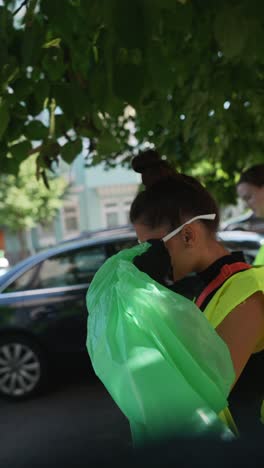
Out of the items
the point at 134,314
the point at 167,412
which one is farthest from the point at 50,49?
the point at 167,412

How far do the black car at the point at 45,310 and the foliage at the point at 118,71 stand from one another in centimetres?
197

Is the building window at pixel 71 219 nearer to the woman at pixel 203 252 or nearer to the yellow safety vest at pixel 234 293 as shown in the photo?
the woman at pixel 203 252

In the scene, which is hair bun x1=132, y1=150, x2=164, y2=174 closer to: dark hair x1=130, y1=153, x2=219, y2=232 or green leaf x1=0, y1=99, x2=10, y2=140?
dark hair x1=130, y1=153, x2=219, y2=232

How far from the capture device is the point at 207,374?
3.34 ft

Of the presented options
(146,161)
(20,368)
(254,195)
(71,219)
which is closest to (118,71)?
(146,161)

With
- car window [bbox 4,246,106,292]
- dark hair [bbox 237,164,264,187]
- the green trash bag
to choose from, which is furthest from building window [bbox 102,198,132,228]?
the green trash bag

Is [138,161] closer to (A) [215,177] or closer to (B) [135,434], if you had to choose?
(B) [135,434]

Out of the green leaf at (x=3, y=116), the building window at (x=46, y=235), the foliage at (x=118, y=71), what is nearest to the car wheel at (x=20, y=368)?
the foliage at (x=118, y=71)

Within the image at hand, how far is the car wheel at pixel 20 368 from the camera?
219 inches

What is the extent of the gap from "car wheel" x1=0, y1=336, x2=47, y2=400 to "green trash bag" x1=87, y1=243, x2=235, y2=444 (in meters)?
4.72

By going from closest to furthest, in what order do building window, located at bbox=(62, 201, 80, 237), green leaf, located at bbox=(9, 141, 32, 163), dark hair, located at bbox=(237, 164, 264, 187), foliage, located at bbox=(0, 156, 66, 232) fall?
green leaf, located at bbox=(9, 141, 32, 163) → dark hair, located at bbox=(237, 164, 264, 187) → foliage, located at bbox=(0, 156, 66, 232) → building window, located at bbox=(62, 201, 80, 237)

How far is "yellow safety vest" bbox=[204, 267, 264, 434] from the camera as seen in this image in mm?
1296

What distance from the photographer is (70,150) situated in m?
2.84

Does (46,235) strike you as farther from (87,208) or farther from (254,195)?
(254,195)
